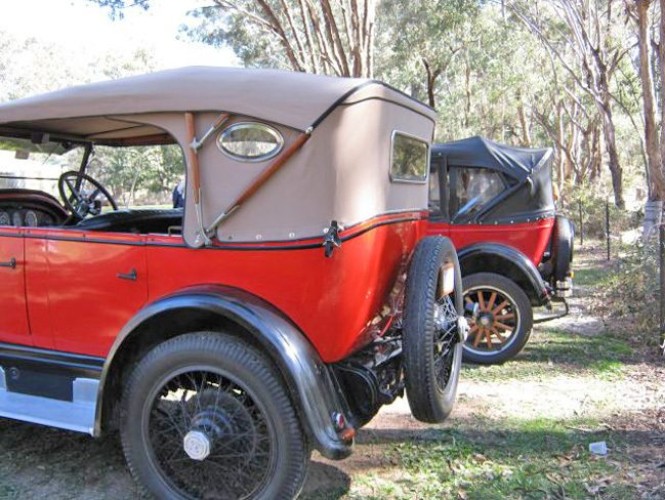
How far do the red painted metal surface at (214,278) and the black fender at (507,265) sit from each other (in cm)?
231

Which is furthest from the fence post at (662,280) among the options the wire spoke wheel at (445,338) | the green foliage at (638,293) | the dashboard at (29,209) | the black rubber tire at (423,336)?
the dashboard at (29,209)

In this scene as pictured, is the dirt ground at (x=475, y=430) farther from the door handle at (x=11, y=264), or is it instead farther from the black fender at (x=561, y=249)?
the door handle at (x=11, y=264)

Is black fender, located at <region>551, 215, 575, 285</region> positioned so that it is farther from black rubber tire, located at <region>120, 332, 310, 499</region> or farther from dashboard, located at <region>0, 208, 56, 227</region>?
dashboard, located at <region>0, 208, 56, 227</region>

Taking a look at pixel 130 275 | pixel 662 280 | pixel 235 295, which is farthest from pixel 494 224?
pixel 130 275

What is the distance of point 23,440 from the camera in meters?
3.98

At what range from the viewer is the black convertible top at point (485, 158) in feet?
20.5

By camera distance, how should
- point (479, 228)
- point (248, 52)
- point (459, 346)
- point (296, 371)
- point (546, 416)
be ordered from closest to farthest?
1. point (296, 371)
2. point (459, 346)
3. point (546, 416)
4. point (479, 228)
5. point (248, 52)

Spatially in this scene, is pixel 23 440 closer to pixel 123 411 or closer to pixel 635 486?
pixel 123 411

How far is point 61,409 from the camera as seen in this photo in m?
3.21

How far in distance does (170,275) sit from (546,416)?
9.41 ft

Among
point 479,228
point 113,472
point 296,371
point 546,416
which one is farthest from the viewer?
point 479,228

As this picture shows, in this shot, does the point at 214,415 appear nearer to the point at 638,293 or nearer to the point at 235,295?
the point at 235,295

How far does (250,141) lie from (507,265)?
3517 millimetres

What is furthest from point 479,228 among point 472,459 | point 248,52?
point 248,52
